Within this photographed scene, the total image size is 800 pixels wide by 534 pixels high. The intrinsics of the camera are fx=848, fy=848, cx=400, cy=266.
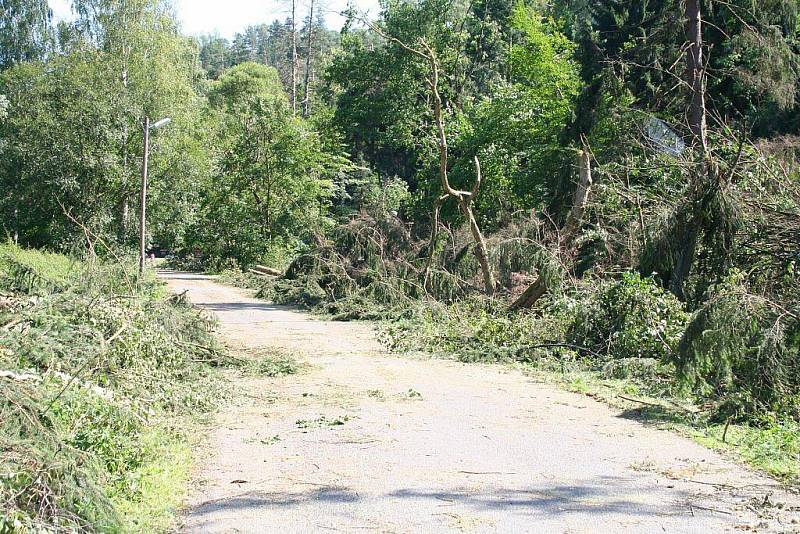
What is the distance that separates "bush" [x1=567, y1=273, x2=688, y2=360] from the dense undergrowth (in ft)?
19.2

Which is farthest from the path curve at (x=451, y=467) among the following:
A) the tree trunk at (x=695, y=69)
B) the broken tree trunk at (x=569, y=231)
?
the tree trunk at (x=695, y=69)

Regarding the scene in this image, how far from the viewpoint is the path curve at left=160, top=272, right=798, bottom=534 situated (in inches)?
225

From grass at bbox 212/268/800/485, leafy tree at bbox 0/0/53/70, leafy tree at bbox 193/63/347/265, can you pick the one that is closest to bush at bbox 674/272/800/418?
grass at bbox 212/268/800/485

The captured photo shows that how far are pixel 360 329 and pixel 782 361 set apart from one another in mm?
10494

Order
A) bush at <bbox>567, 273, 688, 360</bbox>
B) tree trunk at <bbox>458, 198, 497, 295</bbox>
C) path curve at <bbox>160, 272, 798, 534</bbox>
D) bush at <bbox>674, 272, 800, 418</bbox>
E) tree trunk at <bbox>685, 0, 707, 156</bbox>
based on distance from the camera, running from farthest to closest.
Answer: tree trunk at <bbox>458, 198, 497, 295</bbox>
tree trunk at <bbox>685, 0, 707, 156</bbox>
bush at <bbox>567, 273, 688, 360</bbox>
bush at <bbox>674, 272, 800, 418</bbox>
path curve at <bbox>160, 272, 798, 534</bbox>

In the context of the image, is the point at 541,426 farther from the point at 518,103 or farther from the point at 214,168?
the point at 214,168

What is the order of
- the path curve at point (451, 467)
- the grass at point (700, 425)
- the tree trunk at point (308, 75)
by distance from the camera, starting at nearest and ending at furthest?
the path curve at point (451, 467)
the grass at point (700, 425)
the tree trunk at point (308, 75)

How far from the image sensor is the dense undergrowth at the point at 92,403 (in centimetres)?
492

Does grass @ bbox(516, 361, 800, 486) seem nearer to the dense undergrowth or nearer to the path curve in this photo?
the path curve

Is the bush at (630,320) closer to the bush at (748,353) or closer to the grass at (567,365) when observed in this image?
the grass at (567,365)

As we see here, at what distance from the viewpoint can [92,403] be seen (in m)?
6.74

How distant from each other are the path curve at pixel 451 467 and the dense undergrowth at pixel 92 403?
1.39 ft

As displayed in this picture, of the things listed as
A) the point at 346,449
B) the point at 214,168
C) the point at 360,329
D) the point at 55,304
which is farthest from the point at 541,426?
the point at 214,168

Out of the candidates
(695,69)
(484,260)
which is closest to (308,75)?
(484,260)
